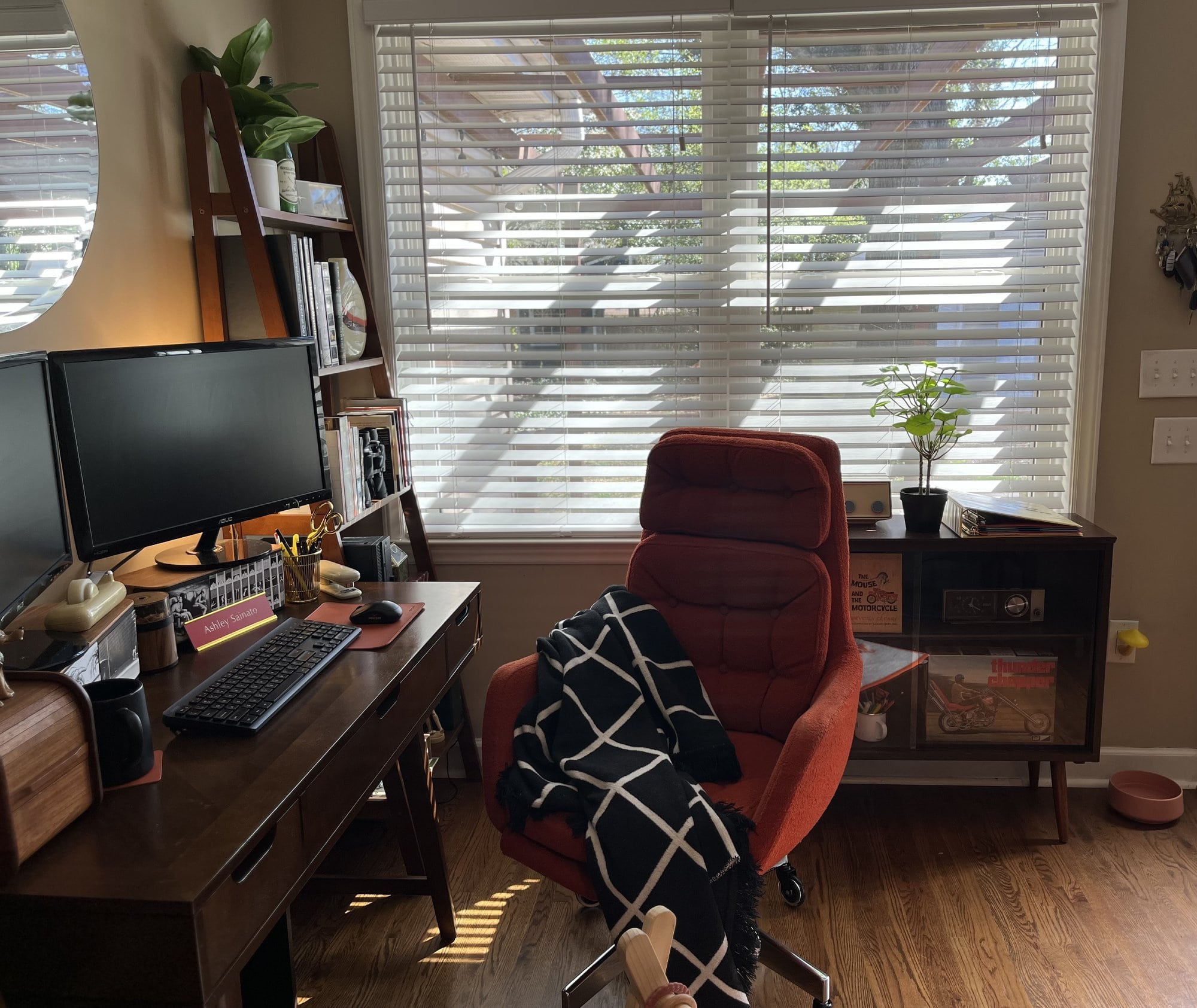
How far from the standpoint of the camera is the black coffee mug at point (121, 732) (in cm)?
122

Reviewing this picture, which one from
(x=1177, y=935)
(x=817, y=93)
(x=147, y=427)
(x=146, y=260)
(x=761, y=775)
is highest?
(x=817, y=93)

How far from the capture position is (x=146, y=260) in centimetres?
199

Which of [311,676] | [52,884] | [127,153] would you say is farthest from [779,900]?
[127,153]

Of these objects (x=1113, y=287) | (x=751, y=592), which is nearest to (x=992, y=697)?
(x=751, y=592)

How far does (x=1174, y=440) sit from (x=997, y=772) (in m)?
1.04

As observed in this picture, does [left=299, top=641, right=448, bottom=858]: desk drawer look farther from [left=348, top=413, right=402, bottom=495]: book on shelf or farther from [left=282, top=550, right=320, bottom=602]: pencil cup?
[left=348, top=413, right=402, bottom=495]: book on shelf

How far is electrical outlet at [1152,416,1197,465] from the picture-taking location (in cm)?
259

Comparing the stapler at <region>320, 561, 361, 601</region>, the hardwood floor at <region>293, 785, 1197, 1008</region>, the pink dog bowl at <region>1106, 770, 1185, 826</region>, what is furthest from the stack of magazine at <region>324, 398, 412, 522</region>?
the pink dog bowl at <region>1106, 770, 1185, 826</region>

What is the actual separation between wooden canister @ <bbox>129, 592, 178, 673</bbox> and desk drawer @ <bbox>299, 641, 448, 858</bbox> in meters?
0.37

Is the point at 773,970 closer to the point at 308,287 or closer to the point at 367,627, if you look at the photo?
the point at 367,627

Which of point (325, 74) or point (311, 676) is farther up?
point (325, 74)

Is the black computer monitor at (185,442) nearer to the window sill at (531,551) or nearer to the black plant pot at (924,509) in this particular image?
the window sill at (531,551)

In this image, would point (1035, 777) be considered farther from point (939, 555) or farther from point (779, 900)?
point (779, 900)

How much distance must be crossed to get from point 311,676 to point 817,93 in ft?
6.48
